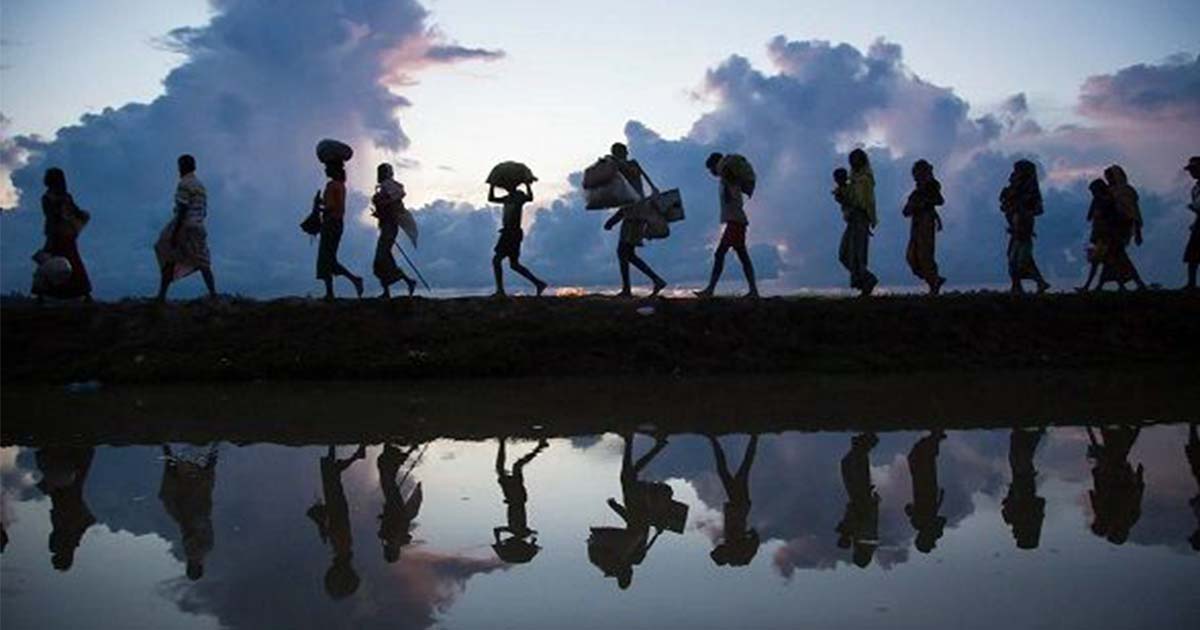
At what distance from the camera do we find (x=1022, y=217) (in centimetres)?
1509

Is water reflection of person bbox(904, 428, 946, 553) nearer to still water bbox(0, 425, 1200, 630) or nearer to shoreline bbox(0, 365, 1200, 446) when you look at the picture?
still water bbox(0, 425, 1200, 630)

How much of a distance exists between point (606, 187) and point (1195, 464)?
8549 mm

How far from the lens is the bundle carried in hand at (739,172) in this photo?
44.5 feet

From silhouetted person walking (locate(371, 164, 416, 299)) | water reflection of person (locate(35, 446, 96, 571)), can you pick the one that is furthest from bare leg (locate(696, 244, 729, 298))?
water reflection of person (locate(35, 446, 96, 571))

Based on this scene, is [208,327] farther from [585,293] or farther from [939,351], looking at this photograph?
[939,351]

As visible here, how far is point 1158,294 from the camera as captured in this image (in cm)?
1431

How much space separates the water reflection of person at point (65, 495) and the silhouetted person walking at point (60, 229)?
6.28 m

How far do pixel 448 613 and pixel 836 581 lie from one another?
178cm

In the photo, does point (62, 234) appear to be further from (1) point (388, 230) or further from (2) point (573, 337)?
(2) point (573, 337)

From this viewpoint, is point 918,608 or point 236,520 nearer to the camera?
point 918,608

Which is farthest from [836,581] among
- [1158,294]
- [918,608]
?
[1158,294]

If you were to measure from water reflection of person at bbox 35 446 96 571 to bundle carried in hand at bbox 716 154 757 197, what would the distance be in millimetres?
8984

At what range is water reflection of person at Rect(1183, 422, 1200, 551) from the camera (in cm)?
504

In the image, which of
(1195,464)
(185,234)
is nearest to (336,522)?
(1195,464)
